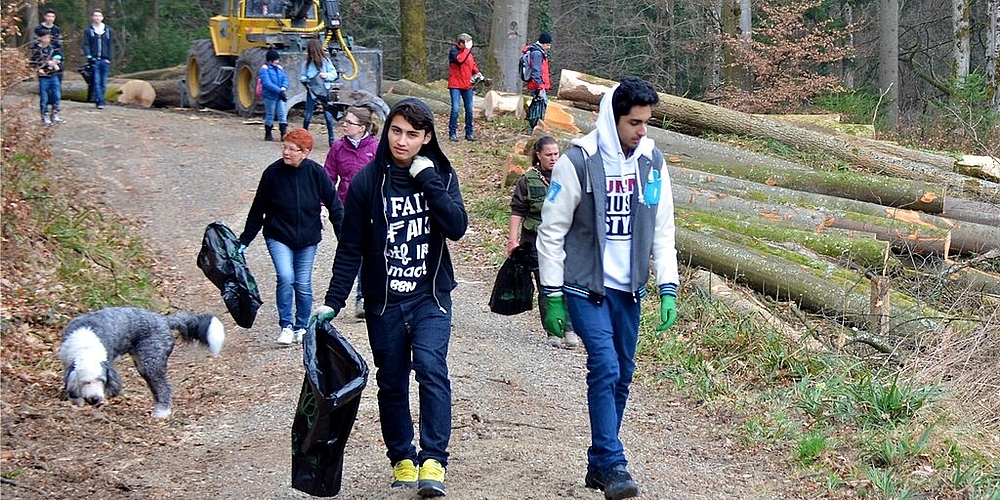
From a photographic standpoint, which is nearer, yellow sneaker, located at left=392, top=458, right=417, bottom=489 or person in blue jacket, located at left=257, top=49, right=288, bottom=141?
yellow sneaker, located at left=392, top=458, right=417, bottom=489

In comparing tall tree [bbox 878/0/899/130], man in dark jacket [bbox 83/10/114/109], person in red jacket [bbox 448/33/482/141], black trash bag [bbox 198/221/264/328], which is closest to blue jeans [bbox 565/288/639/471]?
black trash bag [bbox 198/221/264/328]

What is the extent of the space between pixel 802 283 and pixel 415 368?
247 inches

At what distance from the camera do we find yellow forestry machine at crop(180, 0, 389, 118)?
20016 millimetres

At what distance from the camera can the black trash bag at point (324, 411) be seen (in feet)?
16.8

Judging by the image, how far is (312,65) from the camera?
17766 millimetres

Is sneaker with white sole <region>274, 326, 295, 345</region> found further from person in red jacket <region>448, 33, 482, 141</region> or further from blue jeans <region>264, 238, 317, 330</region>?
person in red jacket <region>448, 33, 482, 141</region>

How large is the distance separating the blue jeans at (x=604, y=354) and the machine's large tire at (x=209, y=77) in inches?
731

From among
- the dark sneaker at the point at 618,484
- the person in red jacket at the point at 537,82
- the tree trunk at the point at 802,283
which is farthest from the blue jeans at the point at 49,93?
the dark sneaker at the point at 618,484

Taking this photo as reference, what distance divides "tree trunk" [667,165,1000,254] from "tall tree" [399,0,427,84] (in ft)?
35.6

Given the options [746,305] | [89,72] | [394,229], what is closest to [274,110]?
[89,72]

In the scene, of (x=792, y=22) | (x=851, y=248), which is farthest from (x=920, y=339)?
(x=792, y=22)

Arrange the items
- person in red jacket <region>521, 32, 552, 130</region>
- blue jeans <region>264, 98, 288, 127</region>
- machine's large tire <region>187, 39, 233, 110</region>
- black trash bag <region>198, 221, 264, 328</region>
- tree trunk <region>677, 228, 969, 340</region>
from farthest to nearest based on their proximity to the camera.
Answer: machine's large tire <region>187, 39, 233, 110</region>
blue jeans <region>264, 98, 288, 127</region>
person in red jacket <region>521, 32, 552, 130</region>
tree trunk <region>677, 228, 969, 340</region>
black trash bag <region>198, 221, 264, 328</region>

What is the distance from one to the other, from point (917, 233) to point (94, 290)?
913 centimetres

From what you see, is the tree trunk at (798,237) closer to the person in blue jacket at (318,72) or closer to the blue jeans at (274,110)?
the person in blue jacket at (318,72)
